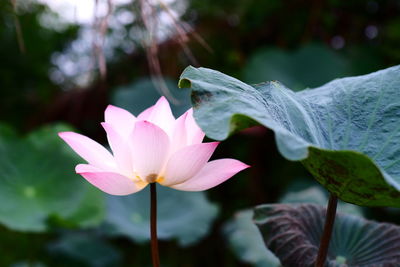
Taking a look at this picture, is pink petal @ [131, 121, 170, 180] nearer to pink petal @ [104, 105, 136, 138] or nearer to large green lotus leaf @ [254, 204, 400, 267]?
pink petal @ [104, 105, 136, 138]

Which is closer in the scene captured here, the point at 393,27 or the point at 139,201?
the point at 139,201

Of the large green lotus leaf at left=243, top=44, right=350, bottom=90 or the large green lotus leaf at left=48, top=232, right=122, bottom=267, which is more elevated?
the large green lotus leaf at left=243, top=44, right=350, bottom=90

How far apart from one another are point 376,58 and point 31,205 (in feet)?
5.54

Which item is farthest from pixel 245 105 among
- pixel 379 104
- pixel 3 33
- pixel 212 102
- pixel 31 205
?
pixel 3 33

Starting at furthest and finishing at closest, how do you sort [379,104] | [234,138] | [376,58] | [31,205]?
[234,138] → [376,58] → [31,205] → [379,104]

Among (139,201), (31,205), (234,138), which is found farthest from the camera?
(234,138)

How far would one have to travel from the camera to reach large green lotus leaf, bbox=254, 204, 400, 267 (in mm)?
583

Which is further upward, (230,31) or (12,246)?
(230,31)

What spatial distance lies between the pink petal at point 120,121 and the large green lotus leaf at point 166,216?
A: 1101 mm

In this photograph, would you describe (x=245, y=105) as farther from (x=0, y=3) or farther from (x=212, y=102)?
(x=0, y=3)

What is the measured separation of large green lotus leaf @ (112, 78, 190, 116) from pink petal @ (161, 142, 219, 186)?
1.83 metres

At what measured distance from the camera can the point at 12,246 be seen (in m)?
2.64

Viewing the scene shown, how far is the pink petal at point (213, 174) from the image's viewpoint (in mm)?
465

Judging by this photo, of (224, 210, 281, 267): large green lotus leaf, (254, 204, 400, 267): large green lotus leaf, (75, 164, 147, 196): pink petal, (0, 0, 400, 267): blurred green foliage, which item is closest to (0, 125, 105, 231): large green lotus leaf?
(0, 0, 400, 267): blurred green foliage
